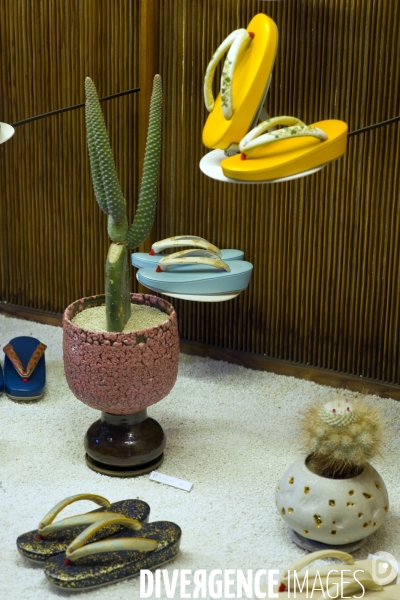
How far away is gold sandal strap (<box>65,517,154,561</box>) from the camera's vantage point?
68.0 inches

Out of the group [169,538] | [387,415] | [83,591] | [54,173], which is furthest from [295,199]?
[83,591]

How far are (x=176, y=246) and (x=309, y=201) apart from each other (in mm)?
458

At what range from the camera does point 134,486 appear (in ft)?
7.06

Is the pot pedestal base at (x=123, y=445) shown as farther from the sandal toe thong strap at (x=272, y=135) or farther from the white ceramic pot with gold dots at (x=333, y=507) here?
the sandal toe thong strap at (x=272, y=135)

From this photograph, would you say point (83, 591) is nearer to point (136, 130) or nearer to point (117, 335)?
point (117, 335)

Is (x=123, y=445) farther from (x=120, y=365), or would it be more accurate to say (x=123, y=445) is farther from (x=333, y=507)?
(x=333, y=507)

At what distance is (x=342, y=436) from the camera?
1.81 metres

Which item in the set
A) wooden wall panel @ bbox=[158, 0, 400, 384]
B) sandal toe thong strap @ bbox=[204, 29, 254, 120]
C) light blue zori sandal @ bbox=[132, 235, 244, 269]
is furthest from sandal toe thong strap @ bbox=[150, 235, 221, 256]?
sandal toe thong strap @ bbox=[204, 29, 254, 120]

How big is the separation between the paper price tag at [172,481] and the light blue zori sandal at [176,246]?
2.53 ft

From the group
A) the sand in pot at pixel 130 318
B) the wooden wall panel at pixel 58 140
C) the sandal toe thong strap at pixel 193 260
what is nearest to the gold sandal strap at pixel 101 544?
the sand in pot at pixel 130 318

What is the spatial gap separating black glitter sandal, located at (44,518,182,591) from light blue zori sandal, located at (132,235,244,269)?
3.47 ft

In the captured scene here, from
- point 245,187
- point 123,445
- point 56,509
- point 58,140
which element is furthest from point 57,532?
point 58,140

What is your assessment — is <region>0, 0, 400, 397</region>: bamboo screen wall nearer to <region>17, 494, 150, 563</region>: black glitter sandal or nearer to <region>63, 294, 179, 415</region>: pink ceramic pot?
<region>63, 294, 179, 415</region>: pink ceramic pot

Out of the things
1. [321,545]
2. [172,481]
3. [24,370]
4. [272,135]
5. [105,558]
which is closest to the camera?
[105,558]
